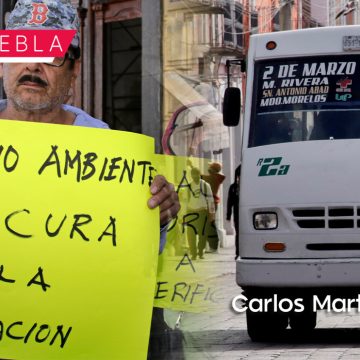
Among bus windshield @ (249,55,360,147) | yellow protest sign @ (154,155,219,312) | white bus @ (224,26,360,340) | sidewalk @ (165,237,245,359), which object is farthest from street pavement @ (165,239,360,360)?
yellow protest sign @ (154,155,219,312)

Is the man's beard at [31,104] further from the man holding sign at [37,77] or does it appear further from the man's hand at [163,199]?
the man's hand at [163,199]

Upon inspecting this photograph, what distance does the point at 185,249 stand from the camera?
3.23 meters

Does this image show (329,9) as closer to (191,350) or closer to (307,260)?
(307,260)

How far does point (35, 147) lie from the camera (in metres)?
2.58

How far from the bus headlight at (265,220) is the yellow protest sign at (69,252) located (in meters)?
5.49

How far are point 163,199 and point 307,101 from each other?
225 inches

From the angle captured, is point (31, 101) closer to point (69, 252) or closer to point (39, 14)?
point (39, 14)

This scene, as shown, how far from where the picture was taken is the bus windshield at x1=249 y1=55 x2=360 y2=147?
8.21m

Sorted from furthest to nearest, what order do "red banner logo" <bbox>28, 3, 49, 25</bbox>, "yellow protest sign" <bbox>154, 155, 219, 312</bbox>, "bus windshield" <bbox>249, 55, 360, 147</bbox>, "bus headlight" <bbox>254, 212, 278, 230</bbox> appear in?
"bus windshield" <bbox>249, 55, 360, 147</bbox>
"bus headlight" <bbox>254, 212, 278, 230</bbox>
"yellow protest sign" <bbox>154, 155, 219, 312</bbox>
"red banner logo" <bbox>28, 3, 49, 25</bbox>

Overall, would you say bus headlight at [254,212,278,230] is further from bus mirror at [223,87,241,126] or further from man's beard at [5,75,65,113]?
man's beard at [5,75,65,113]

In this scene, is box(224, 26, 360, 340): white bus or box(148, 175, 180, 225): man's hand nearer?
box(148, 175, 180, 225): man's hand

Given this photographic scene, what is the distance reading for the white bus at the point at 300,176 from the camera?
7910 millimetres

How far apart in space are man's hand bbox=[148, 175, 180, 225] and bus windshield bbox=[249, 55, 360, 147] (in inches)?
219

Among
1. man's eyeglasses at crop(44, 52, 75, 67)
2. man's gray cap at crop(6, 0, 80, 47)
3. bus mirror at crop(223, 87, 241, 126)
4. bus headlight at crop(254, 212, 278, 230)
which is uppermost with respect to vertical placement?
bus mirror at crop(223, 87, 241, 126)
